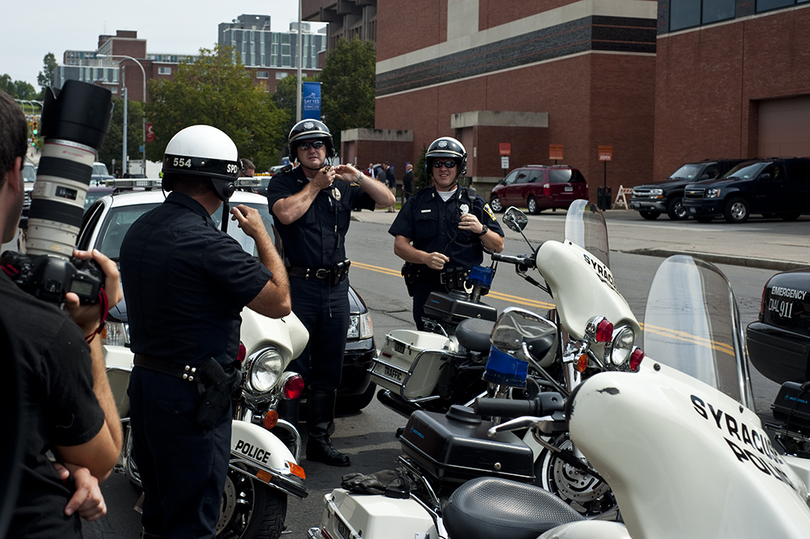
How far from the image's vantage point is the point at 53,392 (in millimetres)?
1759

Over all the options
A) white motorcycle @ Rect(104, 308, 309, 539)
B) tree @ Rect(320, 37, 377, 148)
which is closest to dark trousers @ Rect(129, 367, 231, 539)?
white motorcycle @ Rect(104, 308, 309, 539)

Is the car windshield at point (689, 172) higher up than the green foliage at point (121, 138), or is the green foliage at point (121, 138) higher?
the green foliage at point (121, 138)

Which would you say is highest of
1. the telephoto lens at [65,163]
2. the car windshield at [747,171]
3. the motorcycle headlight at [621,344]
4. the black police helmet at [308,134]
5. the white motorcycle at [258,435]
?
the car windshield at [747,171]

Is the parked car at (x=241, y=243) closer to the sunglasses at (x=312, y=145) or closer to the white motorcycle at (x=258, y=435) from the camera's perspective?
the sunglasses at (x=312, y=145)

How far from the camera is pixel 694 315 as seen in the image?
271 centimetres

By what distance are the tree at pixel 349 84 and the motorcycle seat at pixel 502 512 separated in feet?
225

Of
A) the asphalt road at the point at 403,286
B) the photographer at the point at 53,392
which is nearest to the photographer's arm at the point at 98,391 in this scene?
the photographer at the point at 53,392

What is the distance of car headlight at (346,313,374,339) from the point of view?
21.0 ft

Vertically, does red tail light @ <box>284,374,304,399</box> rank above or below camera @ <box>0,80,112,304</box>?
below

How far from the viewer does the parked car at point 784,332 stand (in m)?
5.88

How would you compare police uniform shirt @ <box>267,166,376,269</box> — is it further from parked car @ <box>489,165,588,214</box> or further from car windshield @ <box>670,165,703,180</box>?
parked car @ <box>489,165,588,214</box>

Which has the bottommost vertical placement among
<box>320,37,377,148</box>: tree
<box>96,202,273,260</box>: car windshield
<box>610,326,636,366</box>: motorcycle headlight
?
<box>610,326,636,366</box>: motorcycle headlight

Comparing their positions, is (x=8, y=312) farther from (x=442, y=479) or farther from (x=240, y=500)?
(x=240, y=500)

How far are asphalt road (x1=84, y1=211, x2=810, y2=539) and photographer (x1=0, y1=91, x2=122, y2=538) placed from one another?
9.03ft
